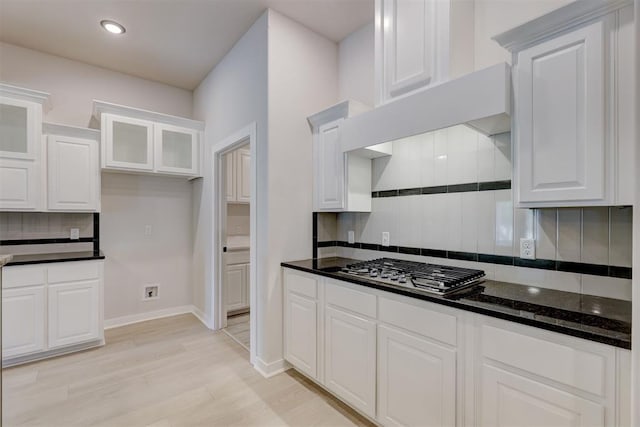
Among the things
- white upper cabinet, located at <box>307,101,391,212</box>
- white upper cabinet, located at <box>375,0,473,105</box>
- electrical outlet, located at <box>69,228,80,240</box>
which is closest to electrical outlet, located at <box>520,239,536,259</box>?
white upper cabinet, located at <box>375,0,473,105</box>

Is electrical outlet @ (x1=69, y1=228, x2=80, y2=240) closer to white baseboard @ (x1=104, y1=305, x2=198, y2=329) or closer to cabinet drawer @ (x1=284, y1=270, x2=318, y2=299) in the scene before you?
white baseboard @ (x1=104, y1=305, x2=198, y2=329)

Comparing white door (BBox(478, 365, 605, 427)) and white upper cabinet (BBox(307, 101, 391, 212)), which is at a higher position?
white upper cabinet (BBox(307, 101, 391, 212))

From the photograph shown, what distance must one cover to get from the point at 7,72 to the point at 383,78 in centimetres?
360

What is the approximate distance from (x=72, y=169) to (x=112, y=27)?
1371 millimetres

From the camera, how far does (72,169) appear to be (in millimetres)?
3006

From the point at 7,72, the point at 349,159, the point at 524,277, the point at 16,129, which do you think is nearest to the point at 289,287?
the point at 349,159

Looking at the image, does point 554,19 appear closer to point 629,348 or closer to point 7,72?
point 629,348

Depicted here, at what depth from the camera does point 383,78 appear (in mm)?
2016

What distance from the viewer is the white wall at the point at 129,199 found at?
3.20 meters

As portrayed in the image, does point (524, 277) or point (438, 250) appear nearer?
point (524, 277)

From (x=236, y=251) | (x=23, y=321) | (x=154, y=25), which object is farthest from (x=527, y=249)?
A: (x=23, y=321)

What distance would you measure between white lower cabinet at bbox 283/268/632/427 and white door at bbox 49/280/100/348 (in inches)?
82.2

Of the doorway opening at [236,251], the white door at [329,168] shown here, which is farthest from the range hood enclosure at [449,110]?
the doorway opening at [236,251]

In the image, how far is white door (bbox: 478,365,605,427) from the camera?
109 centimetres
